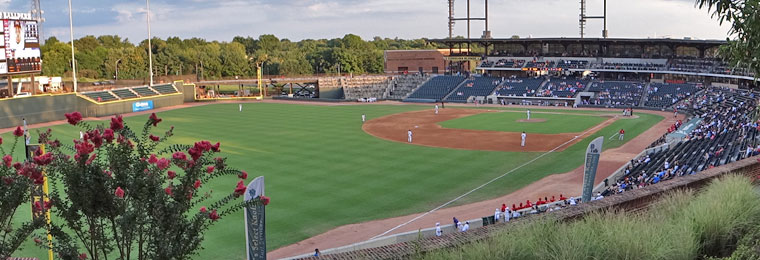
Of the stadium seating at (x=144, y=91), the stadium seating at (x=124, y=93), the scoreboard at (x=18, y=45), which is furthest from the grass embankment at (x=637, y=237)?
the stadium seating at (x=144, y=91)

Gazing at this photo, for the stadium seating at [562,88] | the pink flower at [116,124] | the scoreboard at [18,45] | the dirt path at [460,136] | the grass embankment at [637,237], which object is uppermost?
the scoreboard at [18,45]

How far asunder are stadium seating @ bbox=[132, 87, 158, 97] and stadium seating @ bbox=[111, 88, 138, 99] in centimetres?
90

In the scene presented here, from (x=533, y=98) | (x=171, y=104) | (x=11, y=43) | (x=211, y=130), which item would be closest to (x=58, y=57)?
(x=171, y=104)

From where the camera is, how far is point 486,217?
22000mm

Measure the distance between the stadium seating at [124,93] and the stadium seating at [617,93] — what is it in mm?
52468

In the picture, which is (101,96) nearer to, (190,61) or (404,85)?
(404,85)

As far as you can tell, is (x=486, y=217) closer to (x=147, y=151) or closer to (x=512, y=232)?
(x=512, y=232)

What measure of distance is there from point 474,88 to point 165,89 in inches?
1552

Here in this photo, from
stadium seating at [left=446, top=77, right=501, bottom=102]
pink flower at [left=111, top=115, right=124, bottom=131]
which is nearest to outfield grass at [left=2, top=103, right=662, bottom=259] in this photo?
pink flower at [left=111, top=115, right=124, bottom=131]

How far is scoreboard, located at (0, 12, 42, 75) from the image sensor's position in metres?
48.0

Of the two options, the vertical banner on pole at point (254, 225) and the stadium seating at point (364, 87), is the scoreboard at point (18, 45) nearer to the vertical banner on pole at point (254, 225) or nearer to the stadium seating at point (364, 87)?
the stadium seating at point (364, 87)

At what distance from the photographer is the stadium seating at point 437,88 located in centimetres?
8206

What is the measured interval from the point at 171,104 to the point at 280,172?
1815 inches

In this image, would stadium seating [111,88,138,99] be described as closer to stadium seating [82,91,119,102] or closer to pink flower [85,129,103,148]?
stadium seating [82,91,119,102]
